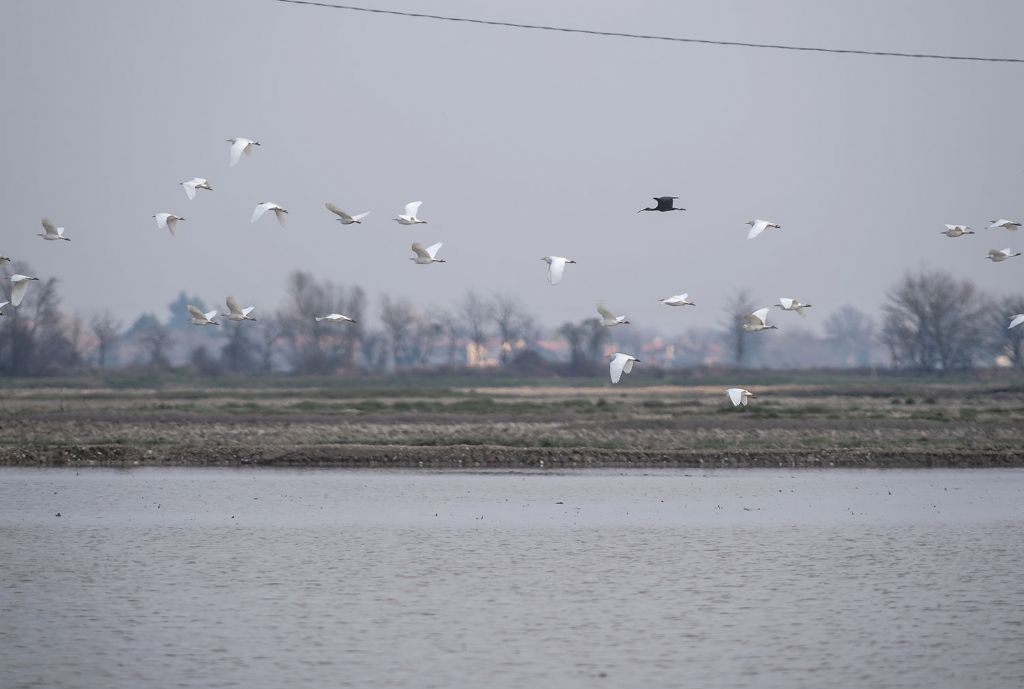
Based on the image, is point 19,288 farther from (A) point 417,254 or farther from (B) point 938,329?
(B) point 938,329

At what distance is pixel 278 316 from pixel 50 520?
269ft

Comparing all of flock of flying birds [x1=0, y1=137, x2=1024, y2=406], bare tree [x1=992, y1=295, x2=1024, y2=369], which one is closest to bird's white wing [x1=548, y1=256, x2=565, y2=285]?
flock of flying birds [x1=0, y1=137, x2=1024, y2=406]

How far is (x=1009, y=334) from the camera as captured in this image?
10144cm

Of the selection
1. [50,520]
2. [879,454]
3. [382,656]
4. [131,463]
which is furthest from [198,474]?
[382,656]

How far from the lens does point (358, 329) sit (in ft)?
348

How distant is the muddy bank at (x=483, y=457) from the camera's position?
30.2 metres

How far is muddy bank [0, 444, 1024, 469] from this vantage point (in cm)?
3025

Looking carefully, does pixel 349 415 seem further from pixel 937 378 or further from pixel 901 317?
pixel 901 317

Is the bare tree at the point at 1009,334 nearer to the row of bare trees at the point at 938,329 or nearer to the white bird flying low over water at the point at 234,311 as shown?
the row of bare trees at the point at 938,329

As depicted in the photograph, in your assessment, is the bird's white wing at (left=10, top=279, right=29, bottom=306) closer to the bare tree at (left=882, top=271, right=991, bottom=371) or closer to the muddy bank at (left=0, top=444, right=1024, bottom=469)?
the muddy bank at (left=0, top=444, right=1024, bottom=469)

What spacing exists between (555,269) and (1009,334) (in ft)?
280

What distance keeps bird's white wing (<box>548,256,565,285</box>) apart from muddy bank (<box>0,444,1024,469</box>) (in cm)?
799

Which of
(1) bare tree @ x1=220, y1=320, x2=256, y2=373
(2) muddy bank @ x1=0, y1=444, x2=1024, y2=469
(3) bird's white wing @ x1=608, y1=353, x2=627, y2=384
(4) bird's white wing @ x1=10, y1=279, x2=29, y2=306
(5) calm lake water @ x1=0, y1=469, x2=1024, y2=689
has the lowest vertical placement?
(5) calm lake water @ x1=0, y1=469, x2=1024, y2=689

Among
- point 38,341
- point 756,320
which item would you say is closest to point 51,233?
point 756,320
